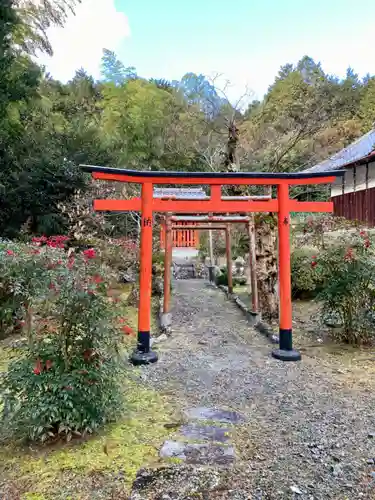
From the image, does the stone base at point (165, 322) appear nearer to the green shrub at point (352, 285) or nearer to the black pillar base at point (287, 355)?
the black pillar base at point (287, 355)

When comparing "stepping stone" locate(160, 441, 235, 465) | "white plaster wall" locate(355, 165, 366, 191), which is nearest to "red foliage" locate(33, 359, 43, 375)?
"stepping stone" locate(160, 441, 235, 465)

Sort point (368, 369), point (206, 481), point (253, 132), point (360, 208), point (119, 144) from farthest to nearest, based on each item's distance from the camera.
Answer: point (119, 144) → point (360, 208) → point (253, 132) → point (368, 369) → point (206, 481)

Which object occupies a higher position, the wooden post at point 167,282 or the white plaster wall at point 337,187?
the white plaster wall at point 337,187

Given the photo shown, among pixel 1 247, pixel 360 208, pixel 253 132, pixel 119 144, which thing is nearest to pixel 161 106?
pixel 119 144

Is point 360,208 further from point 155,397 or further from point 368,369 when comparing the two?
point 155,397

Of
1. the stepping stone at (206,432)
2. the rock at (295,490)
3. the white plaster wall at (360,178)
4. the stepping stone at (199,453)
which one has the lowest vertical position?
the rock at (295,490)

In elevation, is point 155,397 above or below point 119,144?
below

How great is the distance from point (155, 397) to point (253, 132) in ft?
28.9

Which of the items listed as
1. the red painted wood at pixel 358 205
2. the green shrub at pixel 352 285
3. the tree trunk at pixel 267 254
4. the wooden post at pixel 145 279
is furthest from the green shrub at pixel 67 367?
the red painted wood at pixel 358 205

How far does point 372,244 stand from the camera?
14.9ft

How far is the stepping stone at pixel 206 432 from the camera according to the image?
2.52 m

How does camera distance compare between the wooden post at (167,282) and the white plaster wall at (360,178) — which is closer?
the wooden post at (167,282)

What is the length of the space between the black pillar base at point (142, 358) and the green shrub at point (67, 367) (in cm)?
165

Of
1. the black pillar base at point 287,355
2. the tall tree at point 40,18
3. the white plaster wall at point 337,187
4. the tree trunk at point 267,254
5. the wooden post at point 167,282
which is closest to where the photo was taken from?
the black pillar base at point 287,355
